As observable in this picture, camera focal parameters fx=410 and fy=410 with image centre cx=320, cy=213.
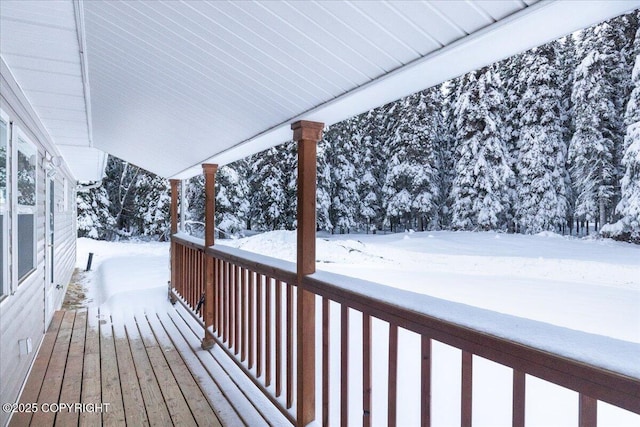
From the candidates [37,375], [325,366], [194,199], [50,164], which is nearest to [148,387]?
[37,375]

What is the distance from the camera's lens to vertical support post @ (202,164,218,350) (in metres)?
4.03

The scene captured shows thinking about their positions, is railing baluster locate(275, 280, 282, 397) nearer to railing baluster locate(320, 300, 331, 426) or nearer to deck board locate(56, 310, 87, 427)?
railing baluster locate(320, 300, 331, 426)

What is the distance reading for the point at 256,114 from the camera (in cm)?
250

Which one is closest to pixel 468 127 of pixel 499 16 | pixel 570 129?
pixel 570 129

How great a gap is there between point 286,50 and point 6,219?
2278 millimetres

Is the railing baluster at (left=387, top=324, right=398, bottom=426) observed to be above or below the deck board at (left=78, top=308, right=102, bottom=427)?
above

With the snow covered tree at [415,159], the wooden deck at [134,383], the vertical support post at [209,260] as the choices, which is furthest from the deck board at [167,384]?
the snow covered tree at [415,159]

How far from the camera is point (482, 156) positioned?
17.6 metres

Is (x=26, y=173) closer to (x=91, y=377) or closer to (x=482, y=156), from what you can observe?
(x=91, y=377)

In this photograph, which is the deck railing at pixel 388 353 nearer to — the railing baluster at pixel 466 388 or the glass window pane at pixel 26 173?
the railing baluster at pixel 466 388

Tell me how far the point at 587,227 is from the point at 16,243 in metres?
21.7

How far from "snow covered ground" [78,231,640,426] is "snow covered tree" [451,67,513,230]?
2.01 metres

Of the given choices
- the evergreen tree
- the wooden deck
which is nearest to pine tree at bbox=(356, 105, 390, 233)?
the evergreen tree

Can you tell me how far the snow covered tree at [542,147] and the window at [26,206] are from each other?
58.2 ft
